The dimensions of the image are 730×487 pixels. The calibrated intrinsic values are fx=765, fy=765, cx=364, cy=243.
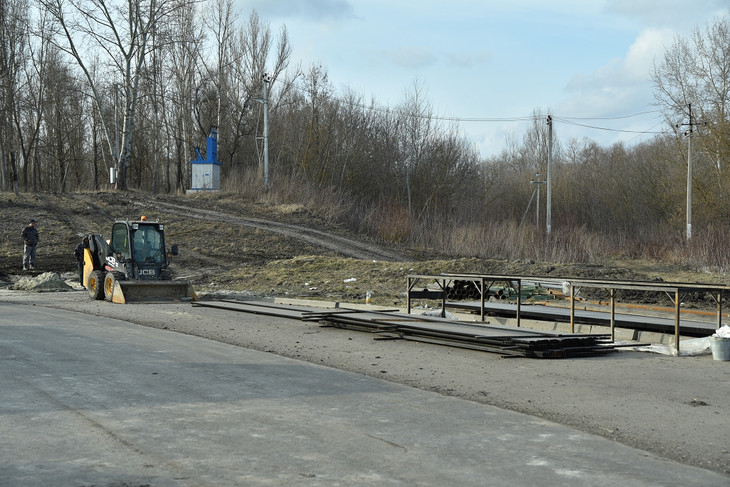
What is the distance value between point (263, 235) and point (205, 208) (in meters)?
7.09

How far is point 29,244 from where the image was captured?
28.8 m

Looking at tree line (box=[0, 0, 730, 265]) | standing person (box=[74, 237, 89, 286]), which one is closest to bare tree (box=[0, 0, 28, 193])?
tree line (box=[0, 0, 730, 265])

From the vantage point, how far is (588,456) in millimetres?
6125

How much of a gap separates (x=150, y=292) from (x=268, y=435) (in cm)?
1473

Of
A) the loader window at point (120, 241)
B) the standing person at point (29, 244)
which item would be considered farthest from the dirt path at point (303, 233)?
the loader window at point (120, 241)

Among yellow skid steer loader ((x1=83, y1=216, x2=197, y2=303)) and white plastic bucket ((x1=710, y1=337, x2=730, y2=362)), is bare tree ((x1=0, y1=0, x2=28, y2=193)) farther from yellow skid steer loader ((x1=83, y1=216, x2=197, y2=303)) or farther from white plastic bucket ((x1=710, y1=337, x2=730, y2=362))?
white plastic bucket ((x1=710, y1=337, x2=730, y2=362))

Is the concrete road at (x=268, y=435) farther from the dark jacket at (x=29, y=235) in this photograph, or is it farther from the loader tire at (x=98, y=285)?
the dark jacket at (x=29, y=235)

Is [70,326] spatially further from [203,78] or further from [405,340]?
[203,78]

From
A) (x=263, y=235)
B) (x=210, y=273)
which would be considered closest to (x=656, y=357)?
(x=210, y=273)

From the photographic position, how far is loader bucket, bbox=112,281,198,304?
20.2 metres

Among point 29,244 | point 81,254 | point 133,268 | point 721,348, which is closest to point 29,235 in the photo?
point 29,244

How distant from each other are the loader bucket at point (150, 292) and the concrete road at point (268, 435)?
1002 centimetres

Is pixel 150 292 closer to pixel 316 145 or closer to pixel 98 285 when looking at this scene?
pixel 98 285

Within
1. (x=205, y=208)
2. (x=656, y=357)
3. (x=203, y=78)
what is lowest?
(x=656, y=357)
